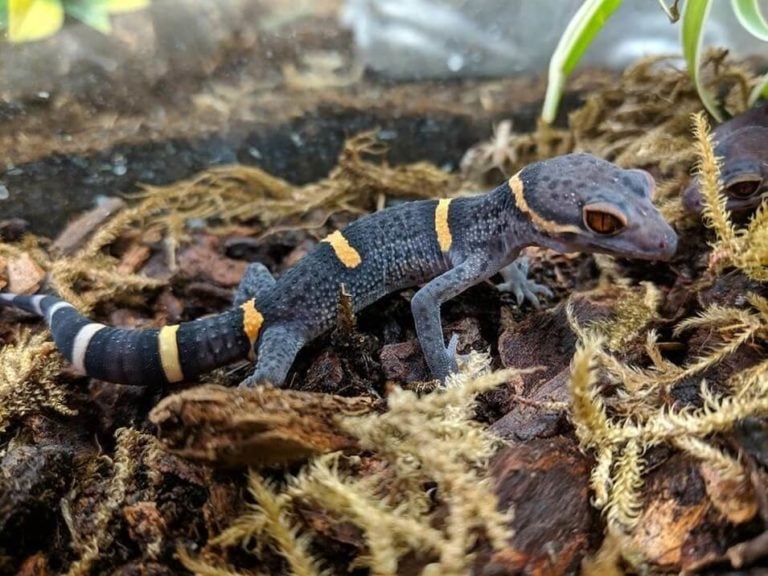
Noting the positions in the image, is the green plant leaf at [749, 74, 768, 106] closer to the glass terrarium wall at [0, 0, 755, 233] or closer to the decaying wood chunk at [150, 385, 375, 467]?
the glass terrarium wall at [0, 0, 755, 233]

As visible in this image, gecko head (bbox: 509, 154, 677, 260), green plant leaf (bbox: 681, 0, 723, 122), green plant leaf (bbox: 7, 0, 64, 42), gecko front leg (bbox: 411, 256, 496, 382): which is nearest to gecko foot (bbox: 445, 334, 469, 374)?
gecko front leg (bbox: 411, 256, 496, 382)

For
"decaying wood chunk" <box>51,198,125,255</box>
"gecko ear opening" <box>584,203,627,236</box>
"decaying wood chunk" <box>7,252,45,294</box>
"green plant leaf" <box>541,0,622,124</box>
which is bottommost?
"decaying wood chunk" <box>7,252,45,294</box>

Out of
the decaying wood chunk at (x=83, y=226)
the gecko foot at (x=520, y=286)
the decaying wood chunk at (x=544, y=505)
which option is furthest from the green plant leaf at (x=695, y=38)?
the decaying wood chunk at (x=83, y=226)

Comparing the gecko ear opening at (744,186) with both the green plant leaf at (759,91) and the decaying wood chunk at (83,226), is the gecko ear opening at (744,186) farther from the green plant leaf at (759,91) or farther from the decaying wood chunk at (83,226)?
the decaying wood chunk at (83,226)

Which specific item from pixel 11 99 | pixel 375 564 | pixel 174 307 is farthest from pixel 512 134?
pixel 375 564

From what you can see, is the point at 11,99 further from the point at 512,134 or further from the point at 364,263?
the point at 512,134

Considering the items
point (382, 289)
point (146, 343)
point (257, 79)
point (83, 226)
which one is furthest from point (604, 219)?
point (257, 79)
